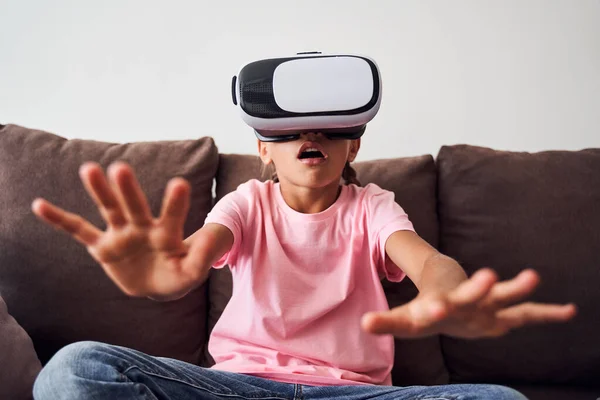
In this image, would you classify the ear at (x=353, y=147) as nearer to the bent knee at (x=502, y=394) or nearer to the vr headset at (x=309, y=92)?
the vr headset at (x=309, y=92)

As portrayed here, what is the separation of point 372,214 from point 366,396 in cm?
35

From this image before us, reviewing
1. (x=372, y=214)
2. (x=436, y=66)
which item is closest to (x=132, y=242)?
(x=372, y=214)

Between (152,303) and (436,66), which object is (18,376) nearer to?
(152,303)

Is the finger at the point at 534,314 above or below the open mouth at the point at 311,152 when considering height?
below

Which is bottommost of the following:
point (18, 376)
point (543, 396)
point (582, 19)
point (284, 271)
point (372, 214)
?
point (543, 396)

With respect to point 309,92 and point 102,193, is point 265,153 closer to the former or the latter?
point 309,92

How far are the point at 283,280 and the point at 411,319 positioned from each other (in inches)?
20.0

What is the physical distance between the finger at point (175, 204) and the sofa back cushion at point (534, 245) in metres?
0.84

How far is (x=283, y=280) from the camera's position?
45.3 inches

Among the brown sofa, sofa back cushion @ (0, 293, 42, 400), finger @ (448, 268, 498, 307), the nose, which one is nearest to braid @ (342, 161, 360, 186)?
the brown sofa

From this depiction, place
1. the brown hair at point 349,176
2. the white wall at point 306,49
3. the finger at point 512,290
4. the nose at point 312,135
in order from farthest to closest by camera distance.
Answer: the white wall at point 306,49
the brown hair at point 349,176
the nose at point 312,135
the finger at point 512,290

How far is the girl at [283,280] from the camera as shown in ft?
2.66

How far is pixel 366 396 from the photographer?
39.7 inches

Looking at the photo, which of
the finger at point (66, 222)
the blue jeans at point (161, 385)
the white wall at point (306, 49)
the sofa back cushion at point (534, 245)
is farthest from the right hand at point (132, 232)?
the white wall at point (306, 49)
